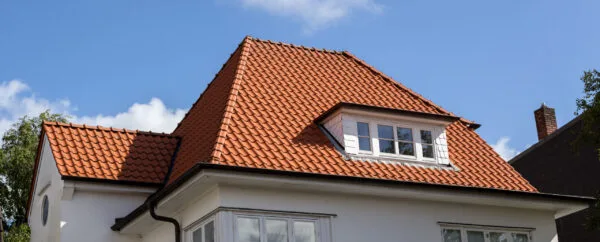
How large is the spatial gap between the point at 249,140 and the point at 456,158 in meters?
5.07

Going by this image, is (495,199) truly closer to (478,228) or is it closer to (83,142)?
(478,228)

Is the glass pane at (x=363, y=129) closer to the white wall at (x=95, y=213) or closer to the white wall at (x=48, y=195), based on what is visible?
the white wall at (x=95, y=213)

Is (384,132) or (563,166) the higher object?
(563,166)

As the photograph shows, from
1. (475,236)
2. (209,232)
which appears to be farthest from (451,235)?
(209,232)

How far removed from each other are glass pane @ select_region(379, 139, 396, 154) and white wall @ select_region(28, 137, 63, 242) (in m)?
6.94

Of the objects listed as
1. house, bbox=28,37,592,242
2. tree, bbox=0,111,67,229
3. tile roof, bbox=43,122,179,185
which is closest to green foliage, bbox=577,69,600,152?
house, bbox=28,37,592,242

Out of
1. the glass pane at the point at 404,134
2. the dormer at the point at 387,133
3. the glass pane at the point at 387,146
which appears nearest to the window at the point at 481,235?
the dormer at the point at 387,133

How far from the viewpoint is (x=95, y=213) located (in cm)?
1775

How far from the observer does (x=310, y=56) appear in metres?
21.5

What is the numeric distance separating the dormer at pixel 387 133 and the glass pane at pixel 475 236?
1.62 meters

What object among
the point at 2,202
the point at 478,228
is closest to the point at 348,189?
the point at 478,228

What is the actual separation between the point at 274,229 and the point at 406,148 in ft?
13.2

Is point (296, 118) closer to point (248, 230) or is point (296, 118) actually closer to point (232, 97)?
point (232, 97)

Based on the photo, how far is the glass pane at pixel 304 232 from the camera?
49.4ft
